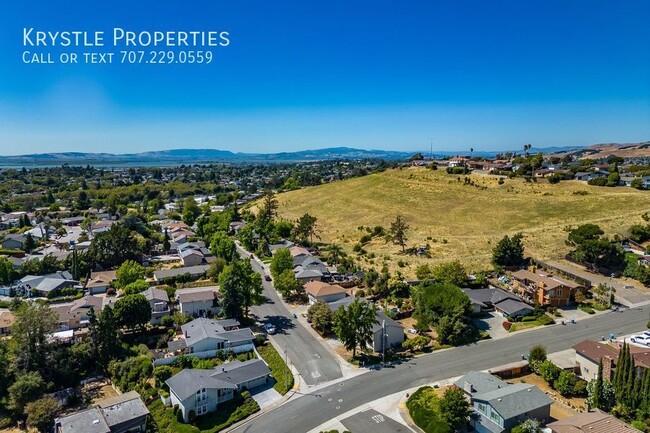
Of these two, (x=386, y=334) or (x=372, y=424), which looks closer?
(x=372, y=424)

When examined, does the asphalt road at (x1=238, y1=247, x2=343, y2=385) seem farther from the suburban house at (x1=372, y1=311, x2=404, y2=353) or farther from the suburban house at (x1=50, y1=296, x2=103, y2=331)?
the suburban house at (x1=50, y1=296, x2=103, y2=331)

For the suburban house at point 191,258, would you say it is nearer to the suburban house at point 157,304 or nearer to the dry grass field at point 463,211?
the suburban house at point 157,304

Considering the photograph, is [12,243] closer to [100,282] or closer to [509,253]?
[100,282]

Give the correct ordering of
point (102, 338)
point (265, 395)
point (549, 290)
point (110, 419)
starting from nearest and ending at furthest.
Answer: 1. point (110, 419)
2. point (265, 395)
3. point (102, 338)
4. point (549, 290)

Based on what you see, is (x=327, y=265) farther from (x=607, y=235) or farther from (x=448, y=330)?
(x=607, y=235)

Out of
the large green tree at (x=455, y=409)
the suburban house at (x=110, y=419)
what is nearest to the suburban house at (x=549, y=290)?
the large green tree at (x=455, y=409)

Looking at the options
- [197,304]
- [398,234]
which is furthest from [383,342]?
[398,234]
